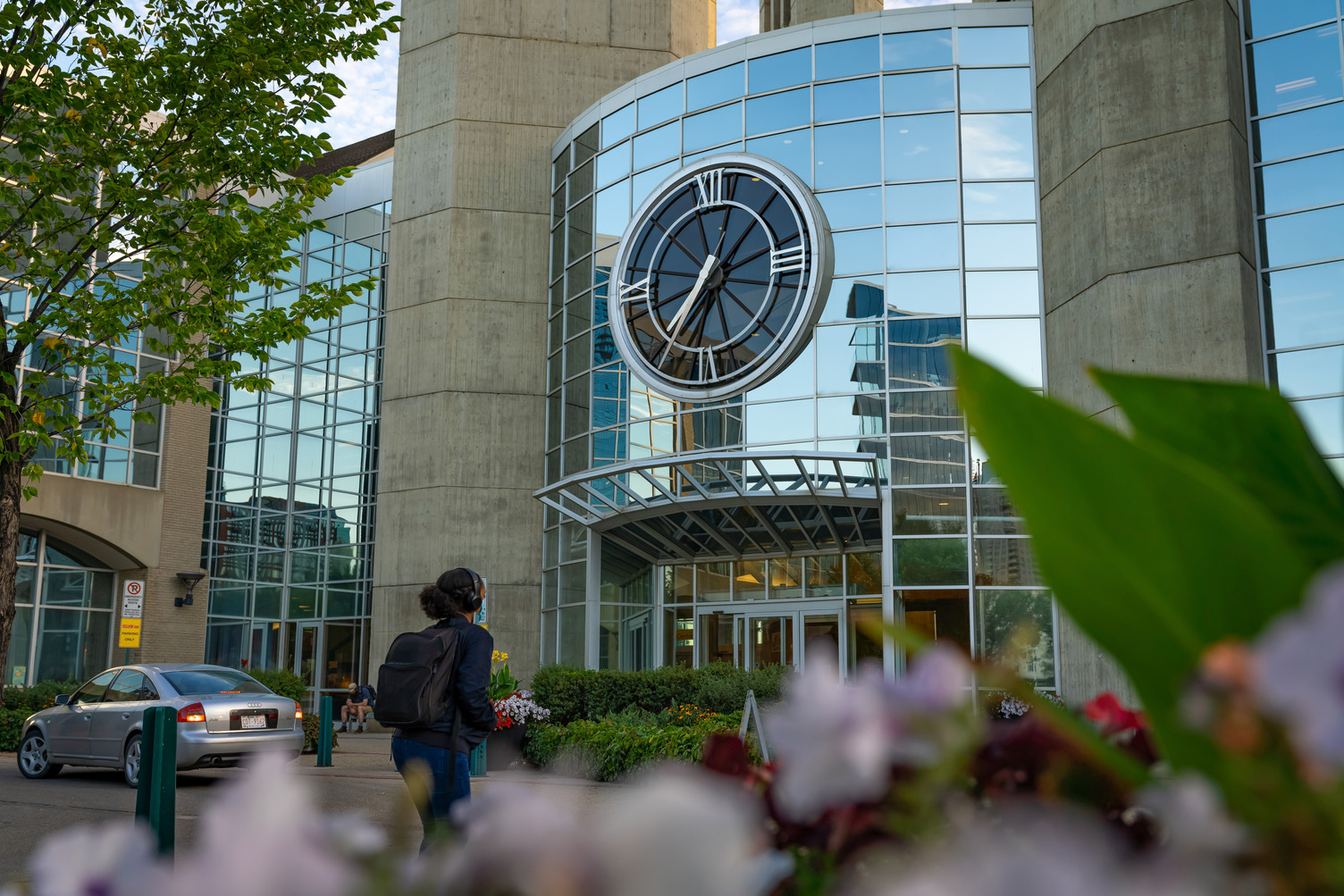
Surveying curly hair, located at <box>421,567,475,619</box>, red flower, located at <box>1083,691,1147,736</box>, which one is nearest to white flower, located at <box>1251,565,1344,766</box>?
red flower, located at <box>1083,691,1147,736</box>

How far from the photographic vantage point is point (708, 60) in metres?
21.8

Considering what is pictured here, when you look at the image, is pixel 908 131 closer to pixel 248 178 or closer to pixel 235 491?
pixel 248 178

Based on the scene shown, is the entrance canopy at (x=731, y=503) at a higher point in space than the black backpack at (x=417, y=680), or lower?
higher

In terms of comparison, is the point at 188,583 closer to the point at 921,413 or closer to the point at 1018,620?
the point at 921,413

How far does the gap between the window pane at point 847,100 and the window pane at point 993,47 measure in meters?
1.67

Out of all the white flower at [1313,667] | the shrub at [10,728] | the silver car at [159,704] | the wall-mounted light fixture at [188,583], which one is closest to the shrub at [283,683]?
the shrub at [10,728]

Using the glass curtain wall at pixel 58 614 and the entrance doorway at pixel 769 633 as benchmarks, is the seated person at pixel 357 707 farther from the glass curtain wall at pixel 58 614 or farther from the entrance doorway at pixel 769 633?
the entrance doorway at pixel 769 633

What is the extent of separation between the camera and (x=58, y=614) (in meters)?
26.9

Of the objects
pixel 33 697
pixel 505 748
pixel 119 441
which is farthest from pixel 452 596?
pixel 119 441

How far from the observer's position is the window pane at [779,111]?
67.9ft

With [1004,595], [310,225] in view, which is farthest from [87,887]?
[1004,595]

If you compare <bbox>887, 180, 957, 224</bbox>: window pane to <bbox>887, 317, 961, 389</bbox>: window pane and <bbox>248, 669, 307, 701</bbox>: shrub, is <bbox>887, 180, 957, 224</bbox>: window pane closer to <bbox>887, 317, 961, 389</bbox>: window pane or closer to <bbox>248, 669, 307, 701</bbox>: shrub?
<bbox>887, 317, 961, 389</bbox>: window pane

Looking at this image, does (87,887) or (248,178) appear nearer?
(87,887)

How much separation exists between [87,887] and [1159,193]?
64.7 feet
